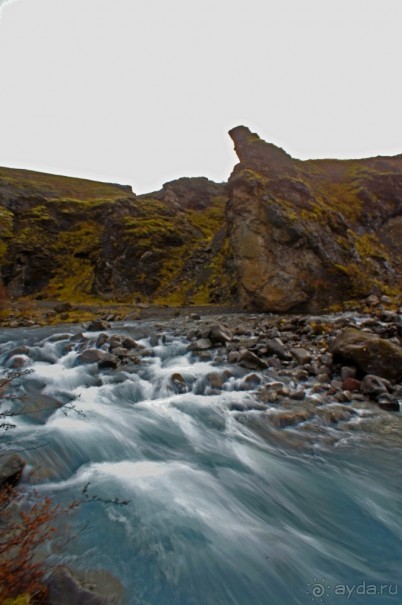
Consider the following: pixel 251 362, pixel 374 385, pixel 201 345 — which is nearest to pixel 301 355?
pixel 251 362

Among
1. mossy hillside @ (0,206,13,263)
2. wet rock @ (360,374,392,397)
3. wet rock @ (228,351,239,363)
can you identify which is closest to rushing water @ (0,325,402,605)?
wet rock @ (228,351,239,363)

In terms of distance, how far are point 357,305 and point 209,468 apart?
22.4 meters

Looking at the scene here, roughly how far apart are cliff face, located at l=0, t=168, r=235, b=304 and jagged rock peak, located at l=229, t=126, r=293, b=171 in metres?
10.6

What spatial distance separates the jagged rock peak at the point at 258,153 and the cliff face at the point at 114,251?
1061 centimetres

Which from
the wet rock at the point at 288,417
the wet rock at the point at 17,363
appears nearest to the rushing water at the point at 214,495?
the wet rock at the point at 288,417

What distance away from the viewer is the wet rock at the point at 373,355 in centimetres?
1119

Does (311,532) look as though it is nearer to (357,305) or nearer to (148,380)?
(148,380)

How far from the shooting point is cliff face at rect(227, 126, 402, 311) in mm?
27641

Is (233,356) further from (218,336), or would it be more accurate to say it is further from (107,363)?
(107,363)

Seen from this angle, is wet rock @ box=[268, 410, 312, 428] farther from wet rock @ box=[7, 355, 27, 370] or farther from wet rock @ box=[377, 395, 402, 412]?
wet rock @ box=[7, 355, 27, 370]

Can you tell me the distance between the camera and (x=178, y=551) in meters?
5.21

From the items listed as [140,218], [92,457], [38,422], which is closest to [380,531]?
[92,457]

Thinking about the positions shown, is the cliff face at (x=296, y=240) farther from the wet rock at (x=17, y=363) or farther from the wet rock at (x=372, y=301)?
the wet rock at (x=17, y=363)

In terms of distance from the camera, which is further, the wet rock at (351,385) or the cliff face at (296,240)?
the cliff face at (296,240)
